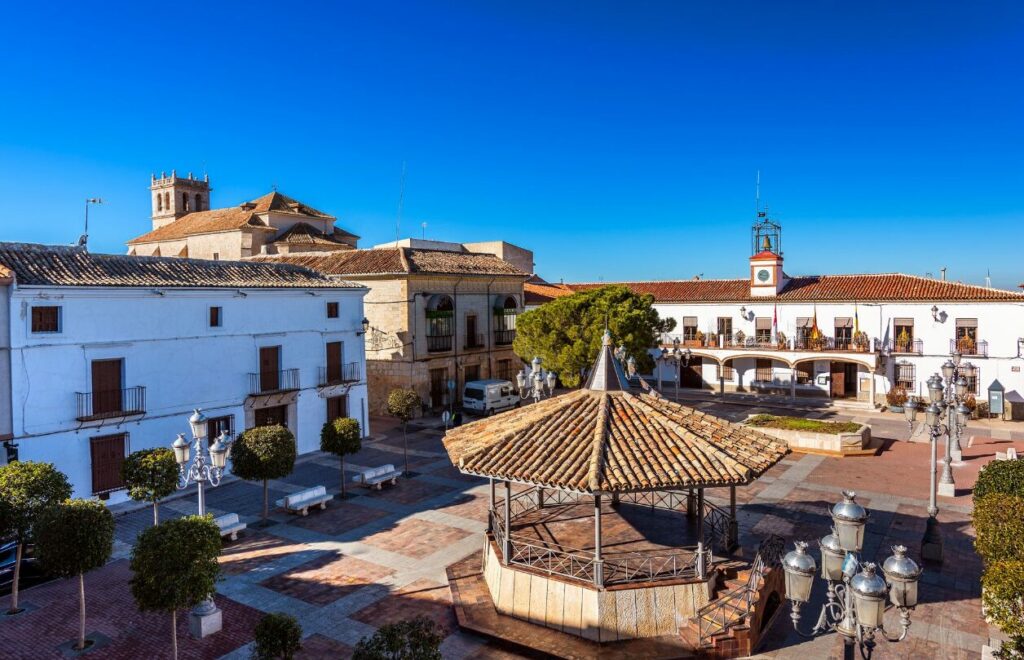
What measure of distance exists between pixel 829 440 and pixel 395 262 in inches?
818

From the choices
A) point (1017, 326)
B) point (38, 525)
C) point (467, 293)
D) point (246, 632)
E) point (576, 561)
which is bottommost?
point (246, 632)

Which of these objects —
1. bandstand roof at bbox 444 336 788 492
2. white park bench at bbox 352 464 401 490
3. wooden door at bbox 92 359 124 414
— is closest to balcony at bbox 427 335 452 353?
white park bench at bbox 352 464 401 490

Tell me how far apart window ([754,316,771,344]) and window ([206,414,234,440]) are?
28.2m

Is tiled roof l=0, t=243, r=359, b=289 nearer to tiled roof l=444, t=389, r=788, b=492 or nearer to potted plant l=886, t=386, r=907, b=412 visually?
tiled roof l=444, t=389, r=788, b=492

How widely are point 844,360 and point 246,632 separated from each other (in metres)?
31.8

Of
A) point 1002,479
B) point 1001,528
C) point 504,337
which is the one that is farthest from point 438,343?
point 1001,528

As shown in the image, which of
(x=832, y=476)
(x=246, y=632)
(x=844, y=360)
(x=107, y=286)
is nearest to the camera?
(x=246, y=632)

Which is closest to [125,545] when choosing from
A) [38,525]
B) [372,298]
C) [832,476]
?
[38,525]

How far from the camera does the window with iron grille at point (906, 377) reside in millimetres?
33750

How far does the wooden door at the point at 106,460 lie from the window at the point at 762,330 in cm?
3159

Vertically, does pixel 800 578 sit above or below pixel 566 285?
below

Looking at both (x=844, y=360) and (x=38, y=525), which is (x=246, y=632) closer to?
(x=38, y=525)

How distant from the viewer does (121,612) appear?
12500 mm

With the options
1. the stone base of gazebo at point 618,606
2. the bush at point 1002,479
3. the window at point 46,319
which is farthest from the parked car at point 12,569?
the bush at point 1002,479
